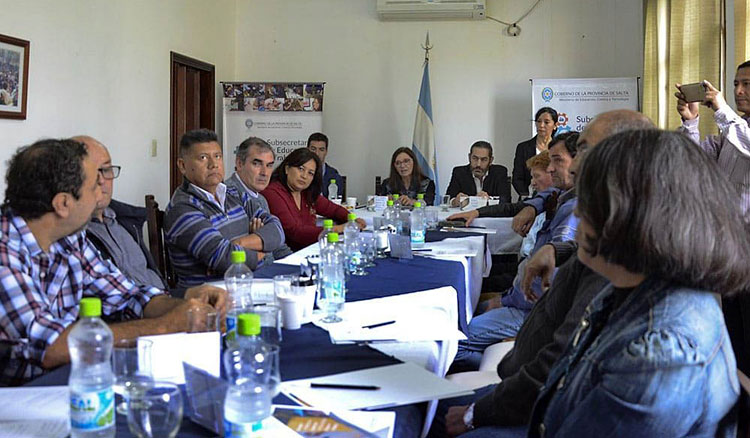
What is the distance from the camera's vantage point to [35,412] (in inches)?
48.6

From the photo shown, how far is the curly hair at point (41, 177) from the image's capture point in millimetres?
1726

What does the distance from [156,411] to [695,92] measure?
3556mm

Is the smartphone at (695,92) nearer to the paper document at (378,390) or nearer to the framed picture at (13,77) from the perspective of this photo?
the paper document at (378,390)

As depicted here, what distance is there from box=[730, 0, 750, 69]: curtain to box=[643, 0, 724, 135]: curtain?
Result: 0.55m

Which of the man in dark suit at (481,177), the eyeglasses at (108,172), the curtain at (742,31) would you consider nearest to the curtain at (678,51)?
the curtain at (742,31)

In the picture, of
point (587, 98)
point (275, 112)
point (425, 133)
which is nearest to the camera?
point (587, 98)

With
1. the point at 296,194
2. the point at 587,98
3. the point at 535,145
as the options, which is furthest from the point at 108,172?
the point at 587,98

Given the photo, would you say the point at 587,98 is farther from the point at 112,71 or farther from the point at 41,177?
the point at 41,177

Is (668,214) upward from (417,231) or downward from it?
upward

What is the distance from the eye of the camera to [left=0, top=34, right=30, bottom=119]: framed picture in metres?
4.48

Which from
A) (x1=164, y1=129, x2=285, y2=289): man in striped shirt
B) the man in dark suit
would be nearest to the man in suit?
the man in dark suit

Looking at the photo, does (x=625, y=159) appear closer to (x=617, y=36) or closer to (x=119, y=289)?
(x=119, y=289)

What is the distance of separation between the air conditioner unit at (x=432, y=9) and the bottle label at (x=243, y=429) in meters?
7.39

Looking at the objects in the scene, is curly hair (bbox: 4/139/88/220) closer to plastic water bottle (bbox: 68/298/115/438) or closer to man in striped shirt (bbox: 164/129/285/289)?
plastic water bottle (bbox: 68/298/115/438)
